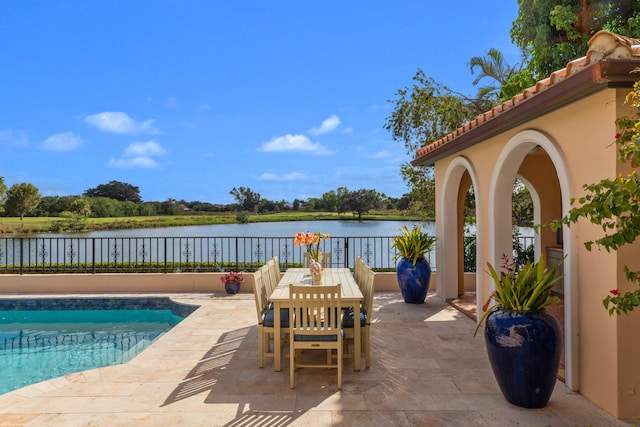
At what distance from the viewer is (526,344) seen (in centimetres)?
319

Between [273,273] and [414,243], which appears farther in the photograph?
[414,243]

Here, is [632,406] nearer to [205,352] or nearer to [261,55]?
[205,352]

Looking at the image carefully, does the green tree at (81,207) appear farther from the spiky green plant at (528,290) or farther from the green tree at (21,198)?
the spiky green plant at (528,290)

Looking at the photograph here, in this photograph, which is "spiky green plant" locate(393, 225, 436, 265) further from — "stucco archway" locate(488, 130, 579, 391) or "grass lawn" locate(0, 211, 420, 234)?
"grass lawn" locate(0, 211, 420, 234)

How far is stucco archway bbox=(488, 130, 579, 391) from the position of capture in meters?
3.54

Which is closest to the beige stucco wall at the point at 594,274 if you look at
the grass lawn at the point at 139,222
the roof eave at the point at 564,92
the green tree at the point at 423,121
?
the roof eave at the point at 564,92

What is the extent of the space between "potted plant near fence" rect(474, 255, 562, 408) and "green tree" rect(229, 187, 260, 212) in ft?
86.7

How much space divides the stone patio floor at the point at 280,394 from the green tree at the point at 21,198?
93.9ft

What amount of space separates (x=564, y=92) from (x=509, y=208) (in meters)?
2.40

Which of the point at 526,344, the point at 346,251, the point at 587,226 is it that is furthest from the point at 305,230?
the point at 587,226

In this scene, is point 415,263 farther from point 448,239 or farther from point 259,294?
point 259,294

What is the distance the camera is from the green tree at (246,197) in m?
29.5

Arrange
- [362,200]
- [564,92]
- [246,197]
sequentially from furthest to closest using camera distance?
[246,197], [362,200], [564,92]

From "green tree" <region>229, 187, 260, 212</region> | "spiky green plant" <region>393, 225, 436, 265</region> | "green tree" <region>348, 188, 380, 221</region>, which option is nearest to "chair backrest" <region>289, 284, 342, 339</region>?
"spiky green plant" <region>393, 225, 436, 265</region>
